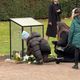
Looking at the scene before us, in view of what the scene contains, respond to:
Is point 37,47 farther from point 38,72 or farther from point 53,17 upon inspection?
point 53,17

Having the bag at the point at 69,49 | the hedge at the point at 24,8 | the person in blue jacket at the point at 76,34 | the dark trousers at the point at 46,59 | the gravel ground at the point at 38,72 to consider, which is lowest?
the gravel ground at the point at 38,72

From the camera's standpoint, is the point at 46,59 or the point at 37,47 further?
the point at 46,59

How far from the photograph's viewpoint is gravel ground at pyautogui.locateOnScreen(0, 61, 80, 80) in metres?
12.4

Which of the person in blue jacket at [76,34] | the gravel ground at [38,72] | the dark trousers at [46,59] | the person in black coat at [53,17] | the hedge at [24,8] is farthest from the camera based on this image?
the hedge at [24,8]

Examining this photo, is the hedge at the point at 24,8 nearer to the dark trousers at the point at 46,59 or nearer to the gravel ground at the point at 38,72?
the dark trousers at the point at 46,59

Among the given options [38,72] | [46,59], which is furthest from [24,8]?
[38,72]

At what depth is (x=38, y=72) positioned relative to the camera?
13.1 meters

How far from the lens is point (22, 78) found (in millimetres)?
12242

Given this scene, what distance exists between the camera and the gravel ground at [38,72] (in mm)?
12383

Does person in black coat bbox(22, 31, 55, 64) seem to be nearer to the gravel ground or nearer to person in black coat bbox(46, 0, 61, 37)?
the gravel ground

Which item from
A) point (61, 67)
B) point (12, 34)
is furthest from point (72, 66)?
point (12, 34)

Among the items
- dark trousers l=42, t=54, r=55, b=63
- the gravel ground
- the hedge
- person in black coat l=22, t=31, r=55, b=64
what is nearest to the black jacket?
person in black coat l=22, t=31, r=55, b=64

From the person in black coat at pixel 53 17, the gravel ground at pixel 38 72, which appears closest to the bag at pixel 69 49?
the gravel ground at pixel 38 72

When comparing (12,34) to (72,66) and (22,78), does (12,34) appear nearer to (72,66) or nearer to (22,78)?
(72,66)
